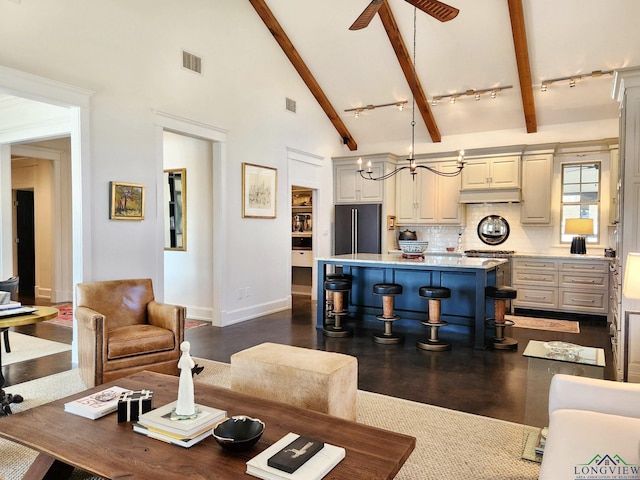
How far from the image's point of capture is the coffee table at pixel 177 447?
1.61 meters

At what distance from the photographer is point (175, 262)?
22.1 feet

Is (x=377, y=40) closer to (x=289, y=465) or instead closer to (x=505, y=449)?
(x=505, y=449)

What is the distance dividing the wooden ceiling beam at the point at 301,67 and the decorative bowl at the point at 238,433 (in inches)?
243

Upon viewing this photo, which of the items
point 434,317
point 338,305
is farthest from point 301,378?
point 338,305

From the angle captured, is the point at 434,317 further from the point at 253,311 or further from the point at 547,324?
the point at 253,311

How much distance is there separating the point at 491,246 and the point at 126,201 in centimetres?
607

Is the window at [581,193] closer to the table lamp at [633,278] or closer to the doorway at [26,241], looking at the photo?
the table lamp at [633,278]

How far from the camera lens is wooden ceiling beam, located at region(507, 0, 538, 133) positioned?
18.0 feet

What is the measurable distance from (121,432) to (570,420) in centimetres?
188

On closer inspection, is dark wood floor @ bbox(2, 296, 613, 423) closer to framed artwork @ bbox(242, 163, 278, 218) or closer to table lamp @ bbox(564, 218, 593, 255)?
table lamp @ bbox(564, 218, 593, 255)

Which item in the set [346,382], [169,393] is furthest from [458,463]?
[169,393]

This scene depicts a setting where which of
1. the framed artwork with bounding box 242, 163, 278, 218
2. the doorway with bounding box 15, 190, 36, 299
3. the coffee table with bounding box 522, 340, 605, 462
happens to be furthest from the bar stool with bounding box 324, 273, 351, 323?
the doorway with bounding box 15, 190, 36, 299

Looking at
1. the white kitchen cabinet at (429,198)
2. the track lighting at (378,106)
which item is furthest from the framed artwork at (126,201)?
the white kitchen cabinet at (429,198)

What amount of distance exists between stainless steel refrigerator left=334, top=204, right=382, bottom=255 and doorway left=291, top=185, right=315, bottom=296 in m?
0.83
